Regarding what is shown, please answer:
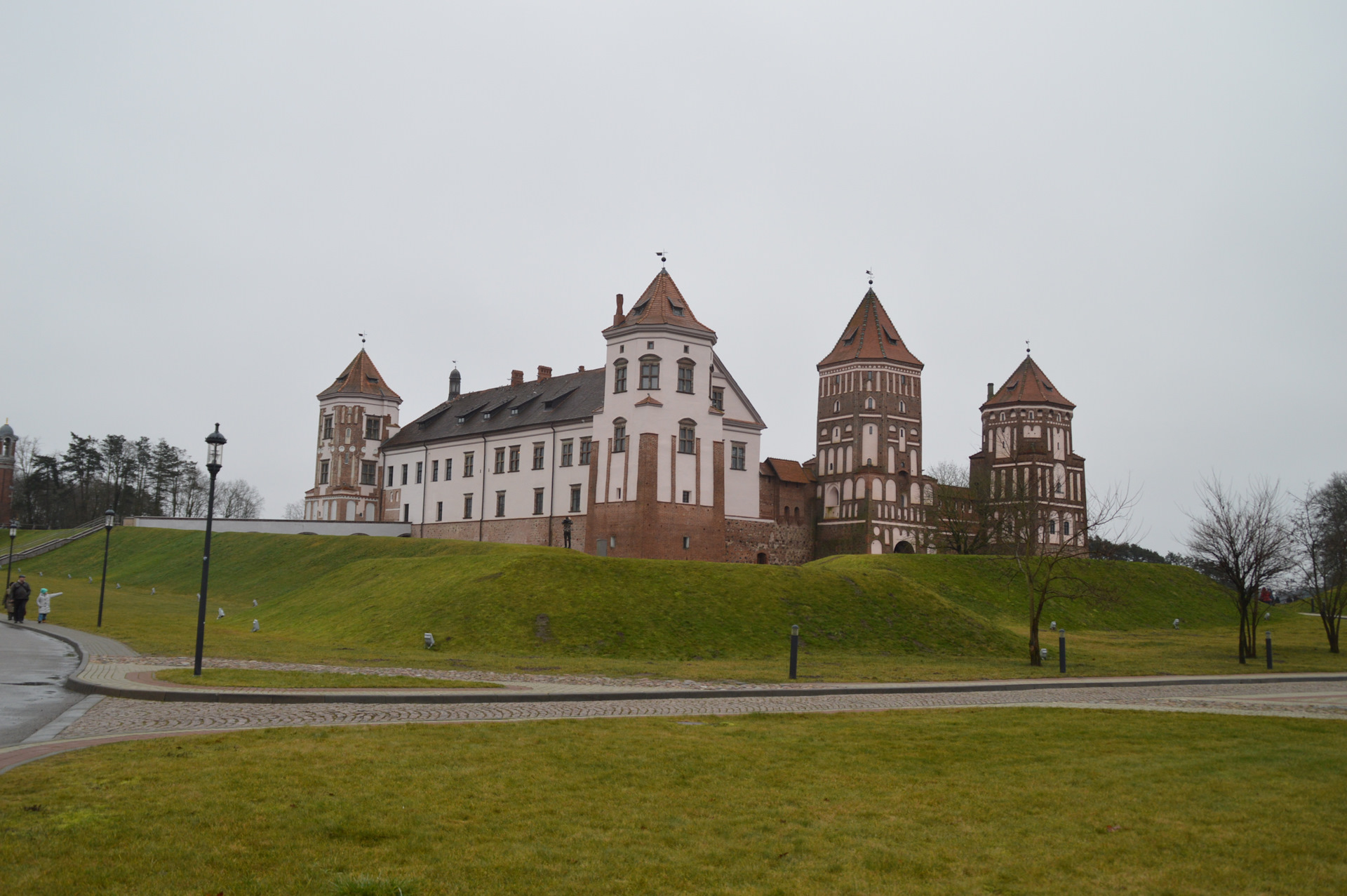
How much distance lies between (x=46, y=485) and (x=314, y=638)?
90964mm

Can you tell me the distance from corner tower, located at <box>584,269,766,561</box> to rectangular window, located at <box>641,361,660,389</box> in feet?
0.16

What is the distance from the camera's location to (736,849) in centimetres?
745

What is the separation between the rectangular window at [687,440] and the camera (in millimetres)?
51938

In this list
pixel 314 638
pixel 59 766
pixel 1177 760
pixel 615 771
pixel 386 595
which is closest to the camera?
pixel 59 766

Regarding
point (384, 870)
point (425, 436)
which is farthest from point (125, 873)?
point (425, 436)

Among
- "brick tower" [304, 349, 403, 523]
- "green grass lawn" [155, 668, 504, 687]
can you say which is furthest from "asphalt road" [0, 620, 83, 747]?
"brick tower" [304, 349, 403, 523]

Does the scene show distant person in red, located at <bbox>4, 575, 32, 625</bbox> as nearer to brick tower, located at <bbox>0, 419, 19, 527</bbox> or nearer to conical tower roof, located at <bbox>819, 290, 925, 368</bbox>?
conical tower roof, located at <bbox>819, 290, 925, 368</bbox>

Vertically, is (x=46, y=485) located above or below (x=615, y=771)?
above

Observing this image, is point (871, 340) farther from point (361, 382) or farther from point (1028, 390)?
point (361, 382)

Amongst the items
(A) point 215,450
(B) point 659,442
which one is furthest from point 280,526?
(A) point 215,450

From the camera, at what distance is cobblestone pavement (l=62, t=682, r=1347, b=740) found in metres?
13.4

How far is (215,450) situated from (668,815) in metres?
15.4

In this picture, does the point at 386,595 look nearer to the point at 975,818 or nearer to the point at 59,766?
the point at 59,766

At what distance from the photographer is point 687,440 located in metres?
52.2
